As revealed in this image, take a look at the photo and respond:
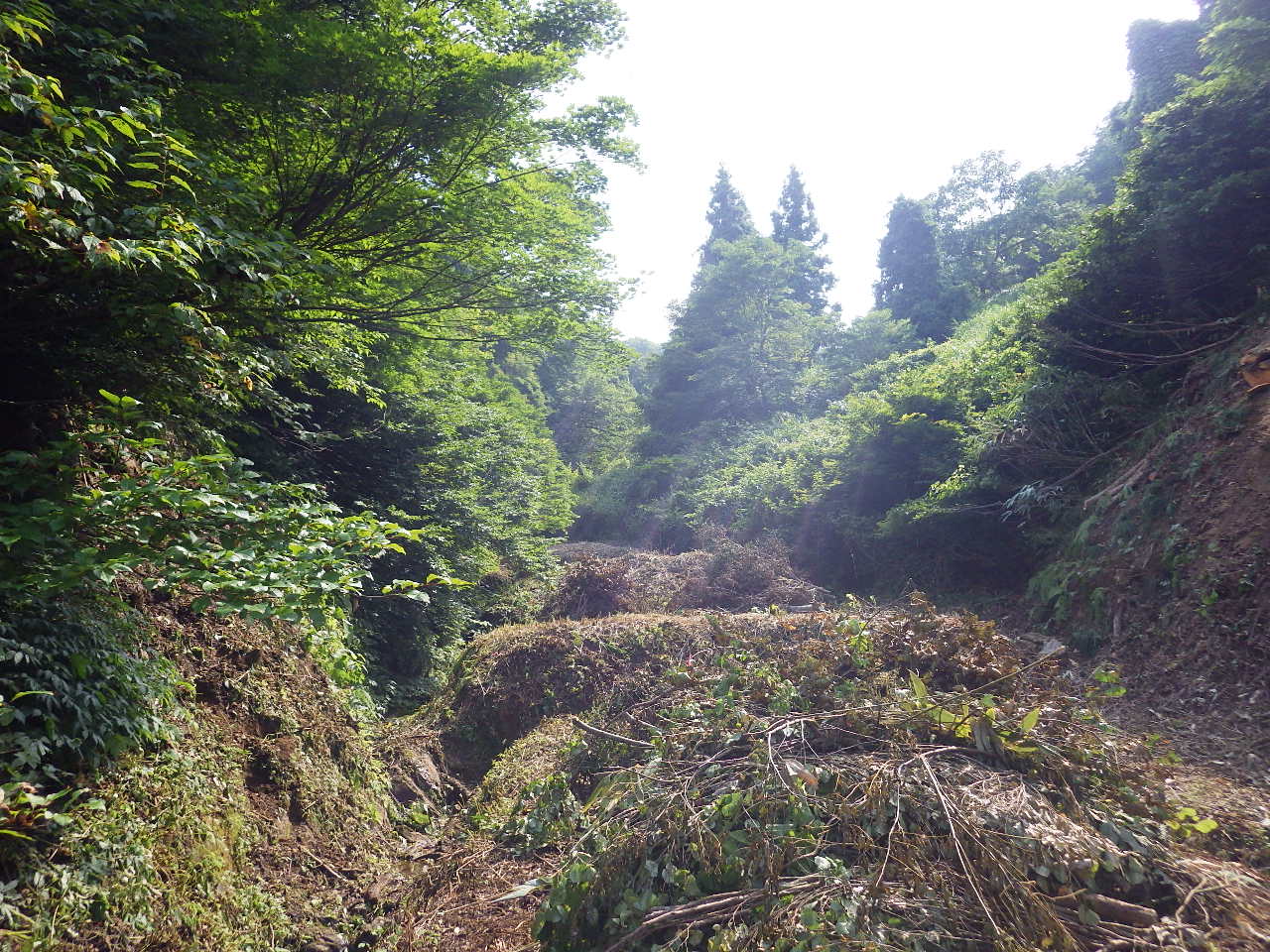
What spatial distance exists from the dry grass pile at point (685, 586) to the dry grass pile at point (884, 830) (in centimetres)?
630

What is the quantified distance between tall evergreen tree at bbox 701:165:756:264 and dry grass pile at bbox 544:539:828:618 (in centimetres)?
2773

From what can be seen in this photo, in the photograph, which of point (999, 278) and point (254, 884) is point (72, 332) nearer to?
point (254, 884)

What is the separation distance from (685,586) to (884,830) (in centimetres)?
924

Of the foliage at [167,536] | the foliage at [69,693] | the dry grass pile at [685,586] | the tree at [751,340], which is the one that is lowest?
the dry grass pile at [685,586]

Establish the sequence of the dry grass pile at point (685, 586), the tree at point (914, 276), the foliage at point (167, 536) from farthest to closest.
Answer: the tree at point (914, 276) < the dry grass pile at point (685, 586) < the foliage at point (167, 536)

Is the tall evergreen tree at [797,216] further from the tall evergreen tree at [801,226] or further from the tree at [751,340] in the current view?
the tree at [751,340]

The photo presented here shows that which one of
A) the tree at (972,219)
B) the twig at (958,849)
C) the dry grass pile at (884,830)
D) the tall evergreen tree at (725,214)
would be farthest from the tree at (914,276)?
the twig at (958,849)

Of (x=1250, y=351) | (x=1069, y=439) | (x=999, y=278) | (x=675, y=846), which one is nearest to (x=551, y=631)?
(x=675, y=846)

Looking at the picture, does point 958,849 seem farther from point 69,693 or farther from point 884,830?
point 69,693

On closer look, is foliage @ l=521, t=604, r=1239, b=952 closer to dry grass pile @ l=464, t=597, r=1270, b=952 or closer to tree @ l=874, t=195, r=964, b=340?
dry grass pile @ l=464, t=597, r=1270, b=952

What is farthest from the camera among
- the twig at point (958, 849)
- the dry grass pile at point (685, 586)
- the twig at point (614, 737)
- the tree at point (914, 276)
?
the tree at point (914, 276)

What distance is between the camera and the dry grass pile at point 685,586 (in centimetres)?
1112

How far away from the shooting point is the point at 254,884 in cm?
345

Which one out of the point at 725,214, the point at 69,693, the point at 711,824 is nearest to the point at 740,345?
the point at 725,214
